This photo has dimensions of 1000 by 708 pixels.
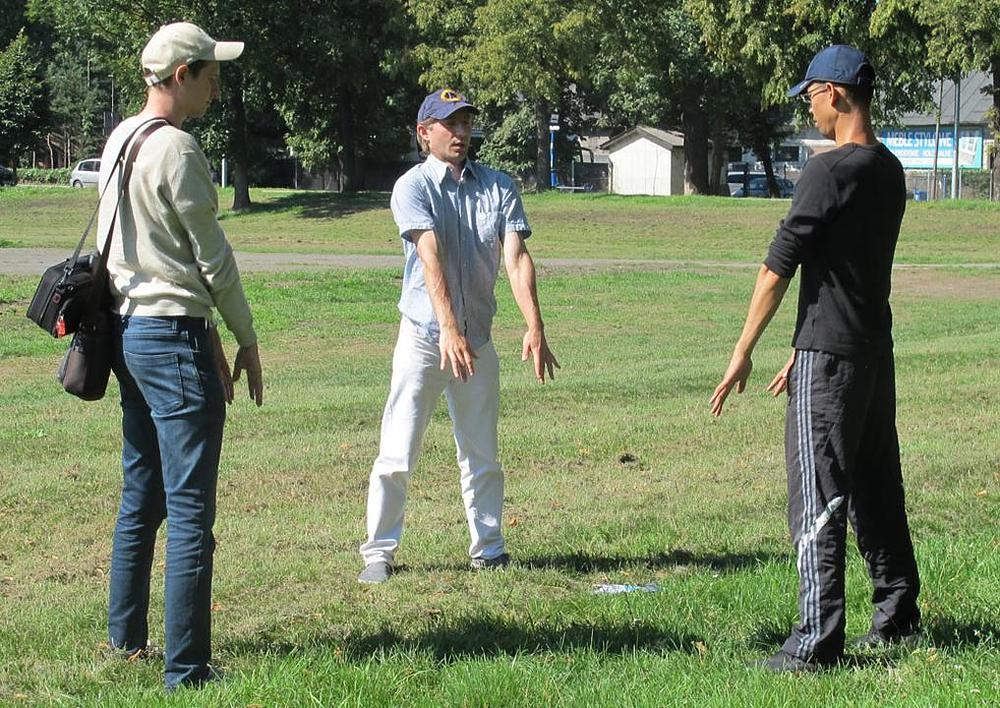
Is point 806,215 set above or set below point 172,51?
below

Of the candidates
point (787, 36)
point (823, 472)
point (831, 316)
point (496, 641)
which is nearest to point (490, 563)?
point (496, 641)

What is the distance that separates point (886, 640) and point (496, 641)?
135 cm

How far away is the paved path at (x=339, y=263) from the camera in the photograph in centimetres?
2873

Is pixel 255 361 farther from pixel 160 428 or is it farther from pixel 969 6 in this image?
pixel 969 6

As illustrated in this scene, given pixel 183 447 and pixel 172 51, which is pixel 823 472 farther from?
pixel 172 51

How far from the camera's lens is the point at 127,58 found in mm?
49812

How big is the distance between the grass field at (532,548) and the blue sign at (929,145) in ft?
228

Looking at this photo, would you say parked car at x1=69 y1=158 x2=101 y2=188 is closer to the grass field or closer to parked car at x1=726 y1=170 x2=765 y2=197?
parked car at x1=726 y1=170 x2=765 y2=197

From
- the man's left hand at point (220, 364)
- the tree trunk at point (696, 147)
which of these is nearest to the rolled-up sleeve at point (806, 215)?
the man's left hand at point (220, 364)

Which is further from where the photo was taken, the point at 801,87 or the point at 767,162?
the point at 767,162

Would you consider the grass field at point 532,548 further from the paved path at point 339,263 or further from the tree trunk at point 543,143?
the tree trunk at point 543,143

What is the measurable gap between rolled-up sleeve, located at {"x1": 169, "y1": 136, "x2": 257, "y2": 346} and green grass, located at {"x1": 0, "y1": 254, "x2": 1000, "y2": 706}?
1.17m

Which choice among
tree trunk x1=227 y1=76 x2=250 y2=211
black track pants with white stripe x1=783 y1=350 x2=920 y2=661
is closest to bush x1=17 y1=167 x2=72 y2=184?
tree trunk x1=227 y1=76 x2=250 y2=211

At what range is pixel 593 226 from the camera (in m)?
43.1
